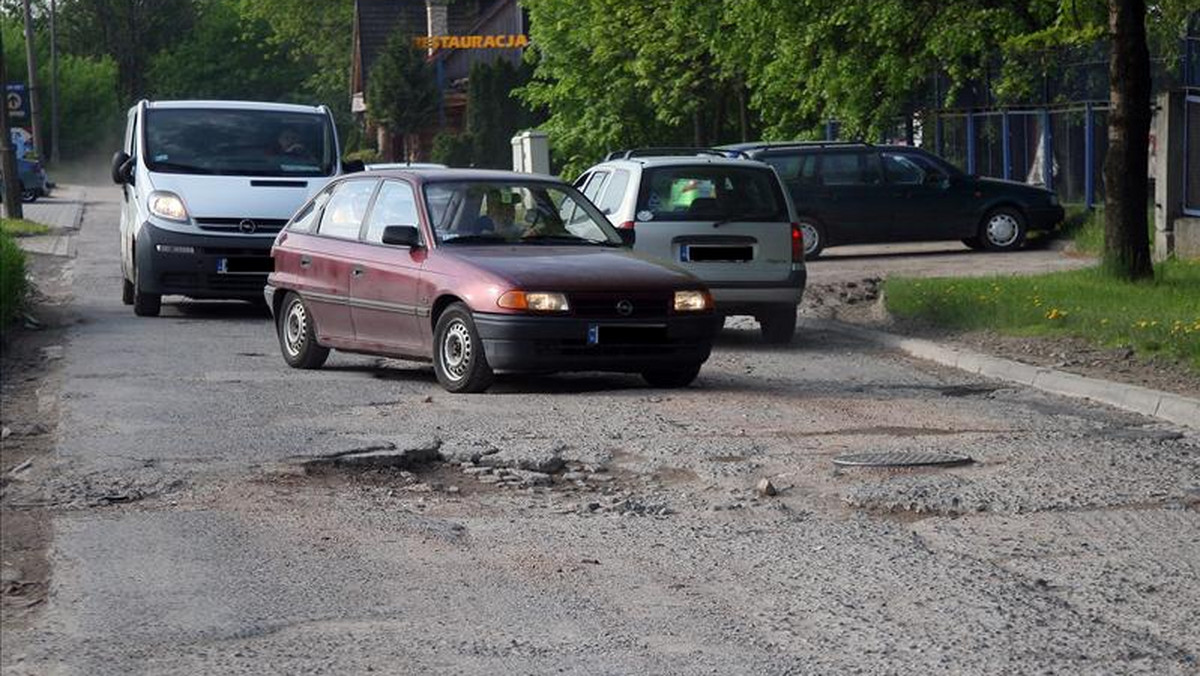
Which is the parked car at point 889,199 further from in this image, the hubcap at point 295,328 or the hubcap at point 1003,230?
the hubcap at point 295,328

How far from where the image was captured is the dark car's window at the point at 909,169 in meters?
27.8

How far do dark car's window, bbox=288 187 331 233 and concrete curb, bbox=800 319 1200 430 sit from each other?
4.95 m

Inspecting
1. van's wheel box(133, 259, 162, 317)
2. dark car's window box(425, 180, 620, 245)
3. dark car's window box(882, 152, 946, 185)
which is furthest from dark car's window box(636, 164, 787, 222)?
dark car's window box(882, 152, 946, 185)

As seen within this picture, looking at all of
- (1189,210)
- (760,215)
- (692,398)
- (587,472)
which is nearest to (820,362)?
(760,215)

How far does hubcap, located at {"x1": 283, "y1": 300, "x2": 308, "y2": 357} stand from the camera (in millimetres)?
14430

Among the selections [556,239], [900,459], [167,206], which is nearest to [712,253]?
[556,239]

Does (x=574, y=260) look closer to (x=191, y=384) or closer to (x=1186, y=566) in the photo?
(x=191, y=384)

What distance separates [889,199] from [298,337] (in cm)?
1479

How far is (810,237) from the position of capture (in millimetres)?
27547

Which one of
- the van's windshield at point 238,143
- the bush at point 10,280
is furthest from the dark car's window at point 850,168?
the bush at point 10,280

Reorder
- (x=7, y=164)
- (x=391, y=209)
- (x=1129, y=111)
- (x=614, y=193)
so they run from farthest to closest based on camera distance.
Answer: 1. (x=7, y=164)
2. (x=1129, y=111)
3. (x=614, y=193)
4. (x=391, y=209)

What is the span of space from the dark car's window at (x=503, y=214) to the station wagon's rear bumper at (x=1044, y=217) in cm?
1508

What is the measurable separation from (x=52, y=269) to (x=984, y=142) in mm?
15441

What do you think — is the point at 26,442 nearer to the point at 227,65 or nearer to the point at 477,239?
the point at 477,239
